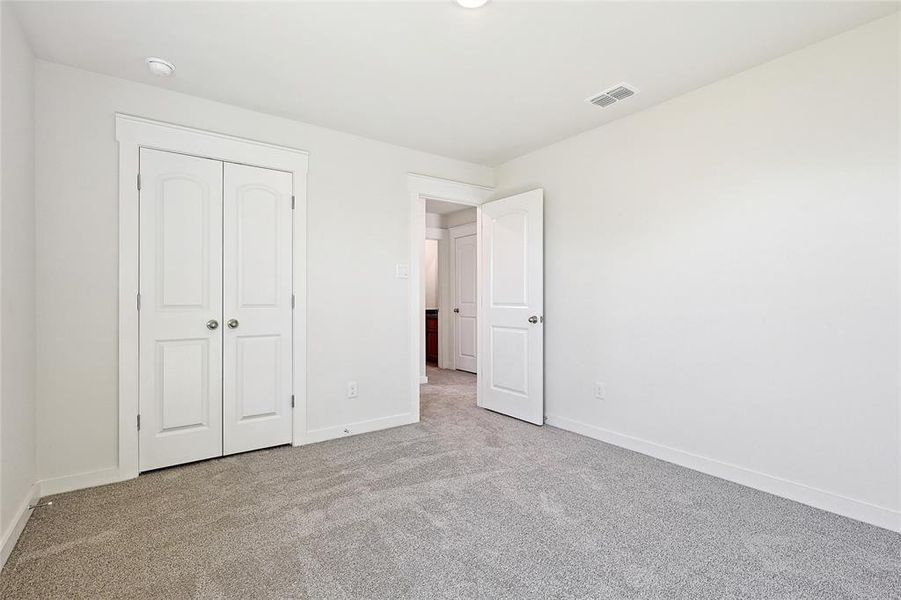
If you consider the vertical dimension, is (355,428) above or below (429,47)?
below

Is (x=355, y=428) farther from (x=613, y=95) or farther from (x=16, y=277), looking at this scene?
(x=613, y=95)

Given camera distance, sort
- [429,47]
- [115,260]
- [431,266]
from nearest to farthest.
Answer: [429,47] → [115,260] → [431,266]

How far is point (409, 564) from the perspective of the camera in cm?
182

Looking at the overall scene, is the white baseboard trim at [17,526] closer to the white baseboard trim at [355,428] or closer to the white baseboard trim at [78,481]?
the white baseboard trim at [78,481]

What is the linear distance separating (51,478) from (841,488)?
424cm

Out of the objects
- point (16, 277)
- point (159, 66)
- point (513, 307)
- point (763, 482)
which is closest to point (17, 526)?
point (16, 277)

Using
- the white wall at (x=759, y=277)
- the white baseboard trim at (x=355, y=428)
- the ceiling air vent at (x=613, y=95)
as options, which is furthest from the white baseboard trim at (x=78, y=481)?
the ceiling air vent at (x=613, y=95)

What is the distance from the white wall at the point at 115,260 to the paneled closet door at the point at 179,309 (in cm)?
17

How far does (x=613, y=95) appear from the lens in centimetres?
284

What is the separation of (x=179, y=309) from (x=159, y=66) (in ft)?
4.69

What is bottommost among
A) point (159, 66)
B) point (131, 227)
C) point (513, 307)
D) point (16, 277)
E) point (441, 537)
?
point (441, 537)

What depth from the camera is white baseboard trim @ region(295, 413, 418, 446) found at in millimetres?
3316

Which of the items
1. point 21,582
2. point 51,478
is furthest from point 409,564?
point 51,478

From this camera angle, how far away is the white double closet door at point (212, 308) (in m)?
2.74
